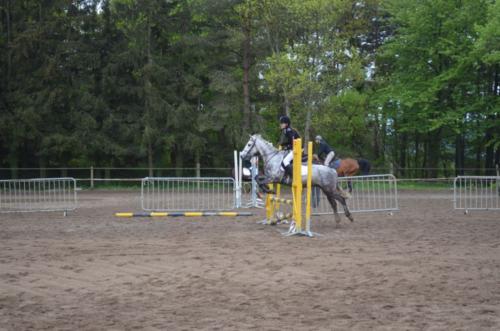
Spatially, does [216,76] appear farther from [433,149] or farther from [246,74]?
[433,149]

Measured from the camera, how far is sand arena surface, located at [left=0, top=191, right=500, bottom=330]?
221 inches

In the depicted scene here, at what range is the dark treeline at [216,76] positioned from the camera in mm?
34156

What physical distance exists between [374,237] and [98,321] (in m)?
7.09

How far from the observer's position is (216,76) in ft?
115

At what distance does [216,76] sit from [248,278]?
93.3ft

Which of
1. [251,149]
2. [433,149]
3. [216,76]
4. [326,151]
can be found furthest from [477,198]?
[433,149]

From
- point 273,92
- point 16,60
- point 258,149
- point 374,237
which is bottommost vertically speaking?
point 374,237

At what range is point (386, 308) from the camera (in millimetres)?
5945

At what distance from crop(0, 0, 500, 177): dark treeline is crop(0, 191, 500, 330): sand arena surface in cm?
2248

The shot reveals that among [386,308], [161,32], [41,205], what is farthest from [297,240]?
[161,32]

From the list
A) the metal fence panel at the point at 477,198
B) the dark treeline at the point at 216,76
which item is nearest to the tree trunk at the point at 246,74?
the dark treeline at the point at 216,76

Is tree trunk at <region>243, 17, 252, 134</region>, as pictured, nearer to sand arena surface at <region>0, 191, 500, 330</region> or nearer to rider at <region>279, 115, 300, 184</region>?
rider at <region>279, 115, 300, 184</region>

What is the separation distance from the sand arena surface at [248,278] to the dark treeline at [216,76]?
22481mm

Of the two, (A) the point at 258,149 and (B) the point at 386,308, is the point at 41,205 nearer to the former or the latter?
(A) the point at 258,149
